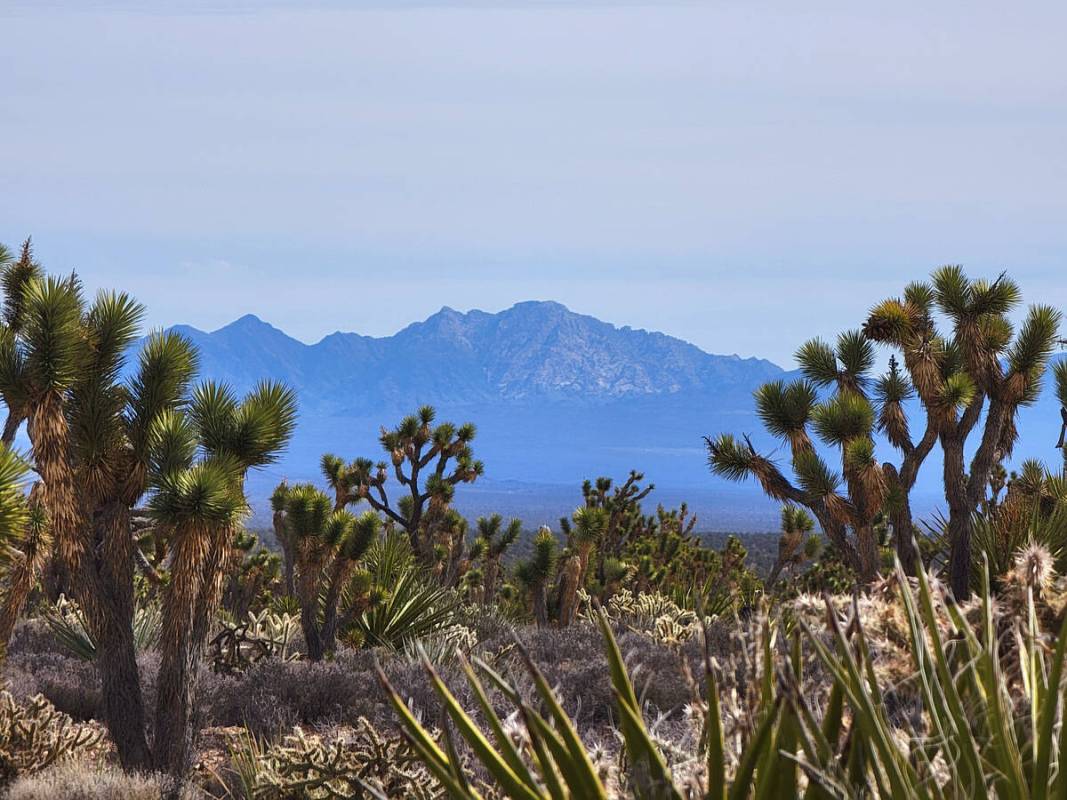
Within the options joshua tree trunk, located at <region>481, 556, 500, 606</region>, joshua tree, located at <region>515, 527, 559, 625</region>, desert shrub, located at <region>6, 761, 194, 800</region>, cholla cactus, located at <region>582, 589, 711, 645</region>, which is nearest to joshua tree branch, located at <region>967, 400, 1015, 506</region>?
cholla cactus, located at <region>582, 589, 711, 645</region>

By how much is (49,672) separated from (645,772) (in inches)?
430

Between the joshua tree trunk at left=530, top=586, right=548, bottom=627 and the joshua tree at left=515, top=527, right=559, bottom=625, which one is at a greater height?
the joshua tree at left=515, top=527, right=559, bottom=625

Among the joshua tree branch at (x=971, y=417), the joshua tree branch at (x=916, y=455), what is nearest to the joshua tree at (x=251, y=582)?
the joshua tree branch at (x=916, y=455)

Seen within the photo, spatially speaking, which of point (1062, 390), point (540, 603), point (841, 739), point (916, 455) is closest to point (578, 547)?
point (540, 603)

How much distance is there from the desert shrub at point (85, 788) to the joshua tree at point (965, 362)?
1273cm

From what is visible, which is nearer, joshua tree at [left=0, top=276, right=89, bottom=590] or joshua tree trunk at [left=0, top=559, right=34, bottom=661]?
joshua tree at [left=0, top=276, right=89, bottom=590]

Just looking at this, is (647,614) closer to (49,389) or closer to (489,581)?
(489,581)

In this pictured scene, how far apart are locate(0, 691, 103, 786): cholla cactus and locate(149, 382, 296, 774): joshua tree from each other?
26.1 inches

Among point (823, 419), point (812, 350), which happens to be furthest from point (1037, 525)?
point (812, 350)

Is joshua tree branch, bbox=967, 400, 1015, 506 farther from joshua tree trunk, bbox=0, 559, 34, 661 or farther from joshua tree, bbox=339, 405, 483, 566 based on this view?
joshua tree trunk, bbox=0, 559, 34, 661

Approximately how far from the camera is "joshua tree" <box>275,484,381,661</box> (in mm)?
12742

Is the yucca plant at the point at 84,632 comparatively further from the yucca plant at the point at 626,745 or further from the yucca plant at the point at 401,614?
the yucca plant at the point at 626,745

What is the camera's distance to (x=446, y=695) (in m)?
2.45

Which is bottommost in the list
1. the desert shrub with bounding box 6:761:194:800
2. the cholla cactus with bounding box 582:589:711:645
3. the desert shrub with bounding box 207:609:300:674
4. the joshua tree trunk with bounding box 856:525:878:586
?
the desert shrub with bounding box 207:609:300:674
